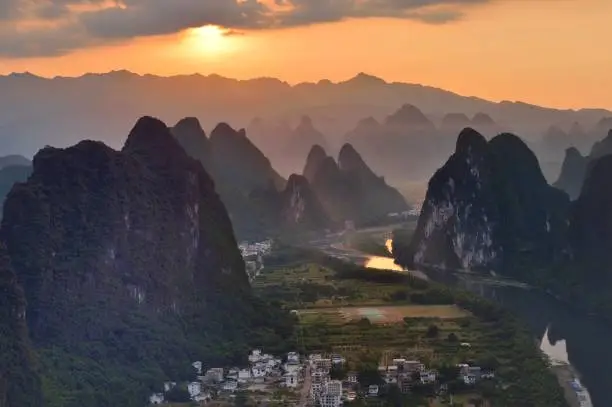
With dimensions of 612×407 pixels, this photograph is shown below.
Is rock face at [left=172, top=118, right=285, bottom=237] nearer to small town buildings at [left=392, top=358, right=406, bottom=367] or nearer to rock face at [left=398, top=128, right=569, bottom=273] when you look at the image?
rock face at [left=398, top=128, right=569, bottom=273]

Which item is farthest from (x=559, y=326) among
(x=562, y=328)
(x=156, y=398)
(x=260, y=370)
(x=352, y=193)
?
(x=352, y=193)

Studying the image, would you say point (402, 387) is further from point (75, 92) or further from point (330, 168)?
point (75, 92)

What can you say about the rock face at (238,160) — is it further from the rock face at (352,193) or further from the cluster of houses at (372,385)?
the cluster of houses at (372,385)

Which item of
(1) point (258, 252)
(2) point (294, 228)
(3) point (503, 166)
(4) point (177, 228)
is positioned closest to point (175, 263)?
(4) point (177, 228)

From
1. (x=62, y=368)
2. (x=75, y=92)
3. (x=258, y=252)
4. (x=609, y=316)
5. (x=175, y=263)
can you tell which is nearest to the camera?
(x=62, y=368)

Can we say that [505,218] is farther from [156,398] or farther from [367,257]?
[156,398]

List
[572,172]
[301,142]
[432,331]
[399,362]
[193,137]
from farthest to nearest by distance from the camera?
[301,142], [572,172], [193,137], [432,331], [399,362]

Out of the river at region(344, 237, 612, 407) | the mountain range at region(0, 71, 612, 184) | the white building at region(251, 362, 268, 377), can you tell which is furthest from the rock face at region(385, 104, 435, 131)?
the white building at region(251, 362, 268, 377)

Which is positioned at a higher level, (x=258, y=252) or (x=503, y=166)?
(x=503, y=166)
